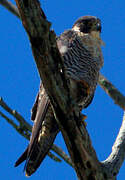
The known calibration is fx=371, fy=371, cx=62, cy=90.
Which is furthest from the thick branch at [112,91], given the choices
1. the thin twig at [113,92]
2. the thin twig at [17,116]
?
the thin twig at [17,116]

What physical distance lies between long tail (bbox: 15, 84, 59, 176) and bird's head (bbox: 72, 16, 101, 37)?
1.59 m

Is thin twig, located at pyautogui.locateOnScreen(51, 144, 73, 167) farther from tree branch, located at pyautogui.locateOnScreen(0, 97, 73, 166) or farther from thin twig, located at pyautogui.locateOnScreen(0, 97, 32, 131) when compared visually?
thin twig, located at pyautogui.locateOnScreen(0, 97, 32, 131)

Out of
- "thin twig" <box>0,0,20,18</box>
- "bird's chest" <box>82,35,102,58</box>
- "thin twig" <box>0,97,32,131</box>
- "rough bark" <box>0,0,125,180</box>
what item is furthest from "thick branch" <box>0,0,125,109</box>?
"thin twig" <box>0,0,20,18</box>

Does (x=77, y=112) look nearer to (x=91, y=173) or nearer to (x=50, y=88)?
(x=50, y=88)

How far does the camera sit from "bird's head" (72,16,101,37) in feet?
19.6

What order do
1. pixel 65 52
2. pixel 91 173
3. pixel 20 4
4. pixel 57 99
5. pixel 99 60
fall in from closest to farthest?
1. pixel 20 4
2. pixel 57 99
3. pixel 91 173
4. pixel 65 52
5. pixel 99 60

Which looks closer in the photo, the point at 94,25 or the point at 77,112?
the point at 77,112

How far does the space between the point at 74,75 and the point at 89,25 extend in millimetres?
1241

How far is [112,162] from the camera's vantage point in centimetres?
419

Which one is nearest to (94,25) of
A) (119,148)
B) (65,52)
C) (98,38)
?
(98,38)

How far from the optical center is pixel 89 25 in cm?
607

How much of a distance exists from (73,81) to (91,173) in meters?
1.70

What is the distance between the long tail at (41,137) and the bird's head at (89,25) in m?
1.59

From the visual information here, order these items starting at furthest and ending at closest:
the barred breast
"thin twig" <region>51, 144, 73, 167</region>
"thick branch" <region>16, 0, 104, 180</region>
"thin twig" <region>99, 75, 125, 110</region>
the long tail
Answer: "thin twig" <region>99, 75, 125, 110</region> → the barred breast → "thin twig" <region>51, 144, 73, 167</region> → the long tail → "thick branch" <region>16, 0, 104, 180</region>
